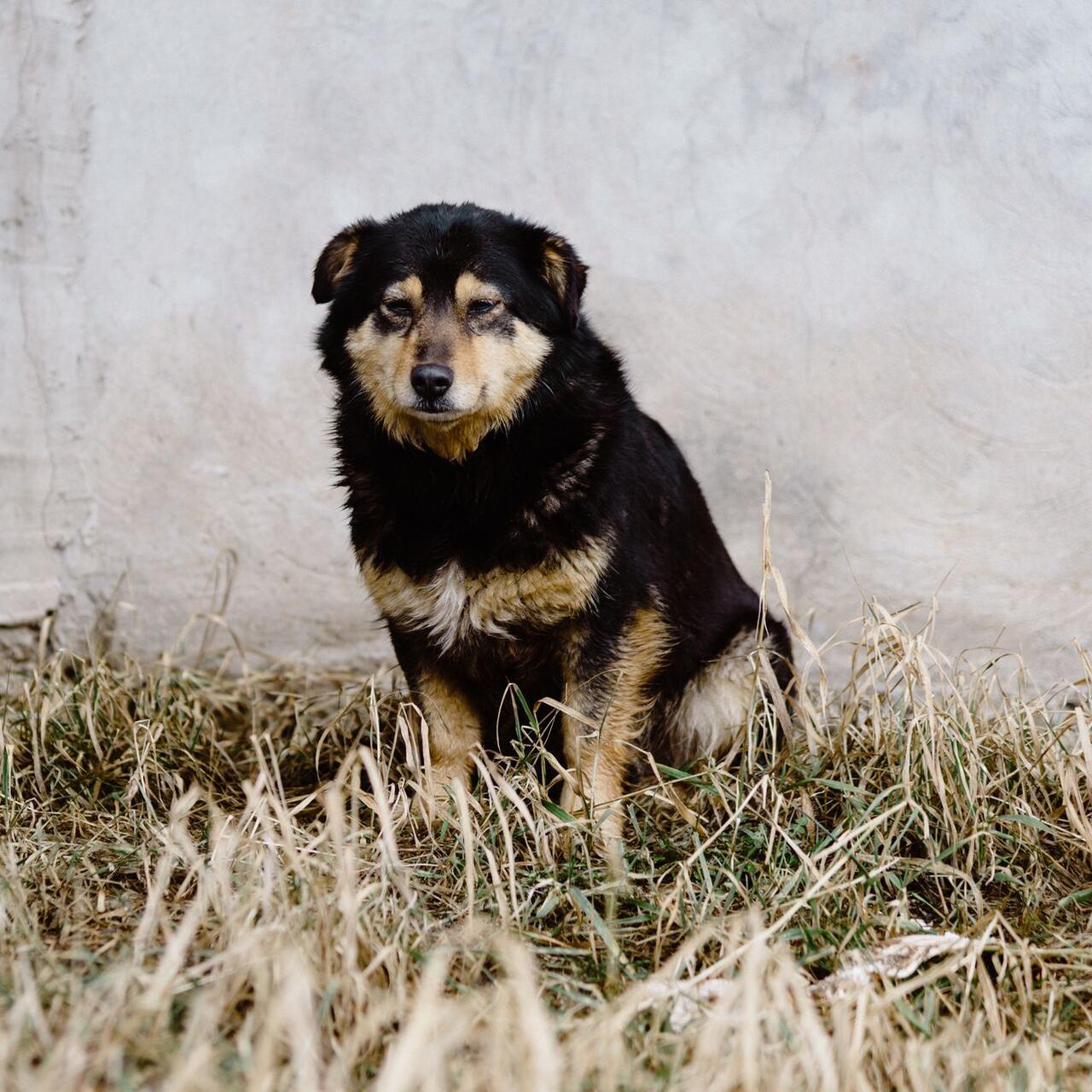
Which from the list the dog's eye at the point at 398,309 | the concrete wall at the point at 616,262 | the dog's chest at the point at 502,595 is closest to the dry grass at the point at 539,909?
the dog's chest at the point at 502,595

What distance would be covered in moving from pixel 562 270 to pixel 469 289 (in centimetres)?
29

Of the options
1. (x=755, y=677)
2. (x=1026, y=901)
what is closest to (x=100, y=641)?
(x=755, y=677)

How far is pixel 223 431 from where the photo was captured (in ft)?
15.7

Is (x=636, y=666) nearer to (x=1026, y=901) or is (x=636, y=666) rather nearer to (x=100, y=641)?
(x=1026, y=901)

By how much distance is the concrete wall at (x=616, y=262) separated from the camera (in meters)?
4.29

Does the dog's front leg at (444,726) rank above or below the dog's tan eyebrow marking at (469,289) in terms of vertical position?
below

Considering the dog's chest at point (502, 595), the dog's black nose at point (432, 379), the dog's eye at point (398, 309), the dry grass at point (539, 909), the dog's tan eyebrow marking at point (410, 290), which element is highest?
the dog's tan eyebrow marking at point (410, 290)

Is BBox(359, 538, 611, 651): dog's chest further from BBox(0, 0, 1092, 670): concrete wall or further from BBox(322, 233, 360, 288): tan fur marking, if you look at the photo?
BBox(0, 0, 1092, 670): concrete wall

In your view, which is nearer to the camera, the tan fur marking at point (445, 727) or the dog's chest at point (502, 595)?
the dog's chest at point (502, 595)

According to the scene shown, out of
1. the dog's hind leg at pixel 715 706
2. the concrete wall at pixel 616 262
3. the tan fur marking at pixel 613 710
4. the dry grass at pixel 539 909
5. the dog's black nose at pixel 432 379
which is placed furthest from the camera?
the concrete wall at pixel 616 262

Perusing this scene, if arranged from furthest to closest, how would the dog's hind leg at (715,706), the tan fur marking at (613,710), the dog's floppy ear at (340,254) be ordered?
the dog's hind leg at (715,706)
the dog's floppy ear at (340,254)
the tan fur marking at (613,710)

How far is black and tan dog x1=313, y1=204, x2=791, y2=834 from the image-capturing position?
3.25m

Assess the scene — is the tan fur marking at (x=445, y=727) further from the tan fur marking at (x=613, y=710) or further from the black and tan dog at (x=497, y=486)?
the tan fur marking at (x=613, y=710)

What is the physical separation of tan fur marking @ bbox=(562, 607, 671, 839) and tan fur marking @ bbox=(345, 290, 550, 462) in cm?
72
